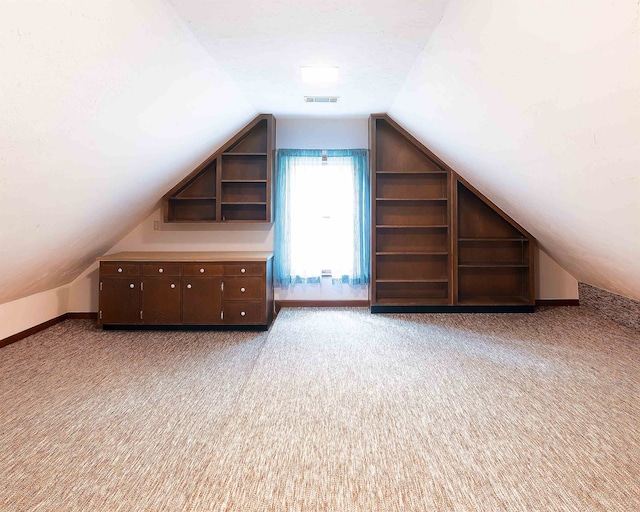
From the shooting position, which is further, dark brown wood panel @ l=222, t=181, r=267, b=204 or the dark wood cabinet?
dark brown wood panel @ l=222, t=181, r=267, b=204

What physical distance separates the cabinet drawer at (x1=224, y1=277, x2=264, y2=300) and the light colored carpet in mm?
414

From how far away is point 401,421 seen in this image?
6.55ft

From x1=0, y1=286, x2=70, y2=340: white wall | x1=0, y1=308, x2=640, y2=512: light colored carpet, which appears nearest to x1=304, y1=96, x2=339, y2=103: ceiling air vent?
x1=0, y1=308, x2=640, y2=512: light colored carpet

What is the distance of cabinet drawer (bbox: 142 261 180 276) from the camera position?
11.6 feet

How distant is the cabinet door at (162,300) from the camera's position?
11.7 ft

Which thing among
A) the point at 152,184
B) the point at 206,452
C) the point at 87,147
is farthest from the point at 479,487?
the point at 152,184

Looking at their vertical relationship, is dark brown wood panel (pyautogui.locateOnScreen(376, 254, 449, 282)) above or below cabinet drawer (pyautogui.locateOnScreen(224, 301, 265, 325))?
above

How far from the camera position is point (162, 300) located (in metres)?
3.57

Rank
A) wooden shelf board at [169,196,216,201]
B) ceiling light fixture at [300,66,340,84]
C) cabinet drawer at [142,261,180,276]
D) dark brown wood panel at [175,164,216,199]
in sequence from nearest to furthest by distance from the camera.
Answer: ceiling light fixture at [300,66,340,84], cabinet drawer at [142,261,180,276], wooden shelf board at [169,196,216,201], dark brown wood panel at [175,164,216,199]

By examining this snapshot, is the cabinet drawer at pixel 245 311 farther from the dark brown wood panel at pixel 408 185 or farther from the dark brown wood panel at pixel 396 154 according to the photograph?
the dark brown wood panel at pixel 396 154

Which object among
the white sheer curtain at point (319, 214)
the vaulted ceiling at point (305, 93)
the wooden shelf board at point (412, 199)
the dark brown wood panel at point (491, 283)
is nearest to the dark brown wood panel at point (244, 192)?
the white sheer curtain at point (319, 214)

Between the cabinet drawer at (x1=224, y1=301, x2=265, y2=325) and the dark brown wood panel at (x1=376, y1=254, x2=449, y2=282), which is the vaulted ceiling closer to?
the dark brown wood panel at (x1=376, y1=254, x2=449, y2=282)

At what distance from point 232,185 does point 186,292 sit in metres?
1.39

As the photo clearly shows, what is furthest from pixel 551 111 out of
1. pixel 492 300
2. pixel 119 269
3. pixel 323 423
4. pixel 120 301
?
pixel 120 301
